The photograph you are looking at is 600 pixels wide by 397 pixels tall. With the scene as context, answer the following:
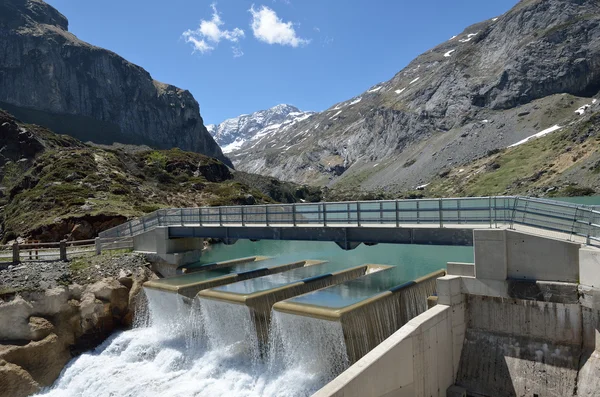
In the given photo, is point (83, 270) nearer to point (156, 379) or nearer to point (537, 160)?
point (156, 379)

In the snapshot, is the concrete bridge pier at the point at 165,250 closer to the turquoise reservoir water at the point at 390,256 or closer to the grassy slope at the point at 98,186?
the turquoise reservoir water at the point at 390,256

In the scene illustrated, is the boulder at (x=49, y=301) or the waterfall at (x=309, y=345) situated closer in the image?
the waterfall at (x=309, y=345)

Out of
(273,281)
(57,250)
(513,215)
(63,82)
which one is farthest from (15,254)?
(63,82)

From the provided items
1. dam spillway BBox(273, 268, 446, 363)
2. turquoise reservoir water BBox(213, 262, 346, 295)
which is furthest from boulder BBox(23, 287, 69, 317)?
dam spillway BBox(273, 268, 446, 363)

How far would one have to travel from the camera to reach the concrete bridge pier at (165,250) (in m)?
29.4

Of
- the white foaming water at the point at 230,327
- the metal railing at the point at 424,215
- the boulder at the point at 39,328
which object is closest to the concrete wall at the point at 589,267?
the metal railing at the point at 424,215

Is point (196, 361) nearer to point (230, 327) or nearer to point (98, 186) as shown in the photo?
point (230, 327)

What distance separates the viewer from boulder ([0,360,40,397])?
1861cm

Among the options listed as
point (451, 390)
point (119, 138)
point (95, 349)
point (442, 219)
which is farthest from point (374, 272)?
point (119, 138)

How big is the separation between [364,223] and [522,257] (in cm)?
775

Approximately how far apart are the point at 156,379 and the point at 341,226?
11.6 m

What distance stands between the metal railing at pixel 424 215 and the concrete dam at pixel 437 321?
0.06 metres

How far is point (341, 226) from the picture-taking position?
21484mm

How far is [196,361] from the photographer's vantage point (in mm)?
19719
